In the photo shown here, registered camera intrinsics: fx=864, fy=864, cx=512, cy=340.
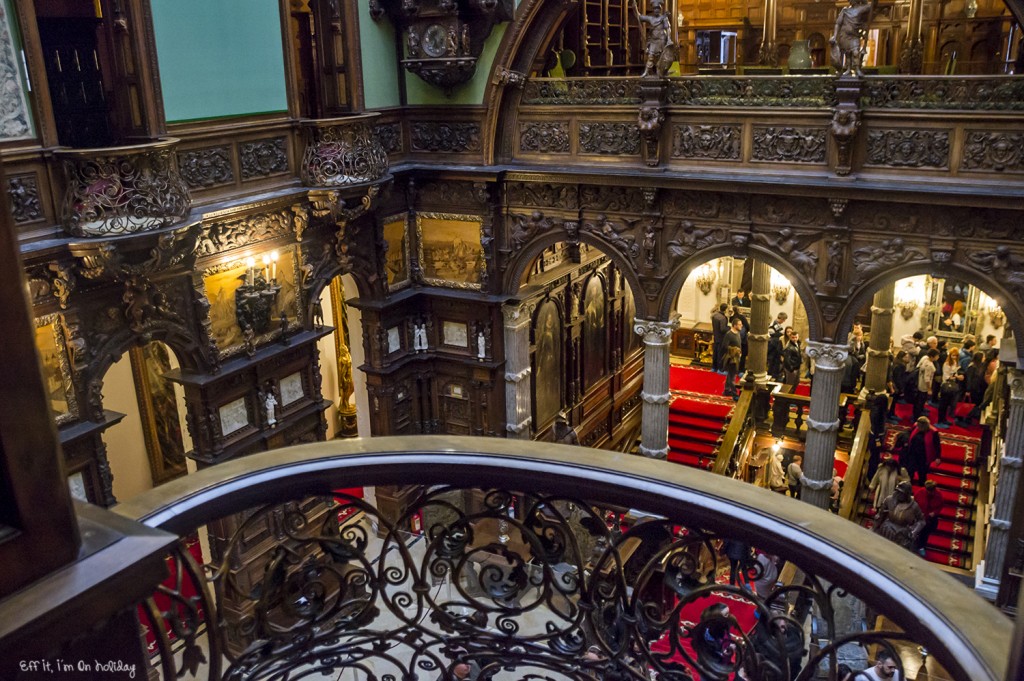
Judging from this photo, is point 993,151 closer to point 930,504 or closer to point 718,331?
point 930,504

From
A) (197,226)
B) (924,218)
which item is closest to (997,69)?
(924,218)

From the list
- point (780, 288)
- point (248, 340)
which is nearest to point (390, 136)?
point (248, 340)

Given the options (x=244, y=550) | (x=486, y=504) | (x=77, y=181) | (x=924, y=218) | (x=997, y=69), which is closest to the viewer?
(x=486, y=504)

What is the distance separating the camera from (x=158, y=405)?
13258 mm

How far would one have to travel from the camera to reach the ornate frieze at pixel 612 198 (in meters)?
11.3

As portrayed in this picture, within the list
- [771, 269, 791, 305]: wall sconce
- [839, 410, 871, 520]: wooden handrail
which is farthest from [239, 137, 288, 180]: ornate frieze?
[771, 269, 791, 305]: wall sconce

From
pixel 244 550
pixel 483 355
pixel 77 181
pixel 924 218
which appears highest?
pixel 77 181

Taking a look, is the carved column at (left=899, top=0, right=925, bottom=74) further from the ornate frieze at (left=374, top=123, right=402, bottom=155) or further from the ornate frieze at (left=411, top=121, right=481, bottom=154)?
the ornate frieze at (left=374, top=123, right=402, bottom=155)

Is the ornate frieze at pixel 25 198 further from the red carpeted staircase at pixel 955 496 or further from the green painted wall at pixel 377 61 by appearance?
the red carpeted staircase at pixel 955 496

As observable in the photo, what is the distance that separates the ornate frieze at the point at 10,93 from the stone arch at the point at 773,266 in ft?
24.6

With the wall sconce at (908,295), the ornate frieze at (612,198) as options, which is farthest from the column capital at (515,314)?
the wall sconce at (908,295)

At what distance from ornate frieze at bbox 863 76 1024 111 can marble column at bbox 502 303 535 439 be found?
5479mm

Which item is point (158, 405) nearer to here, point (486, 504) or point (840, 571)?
point (486, 504)

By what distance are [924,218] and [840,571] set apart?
8346 mm
